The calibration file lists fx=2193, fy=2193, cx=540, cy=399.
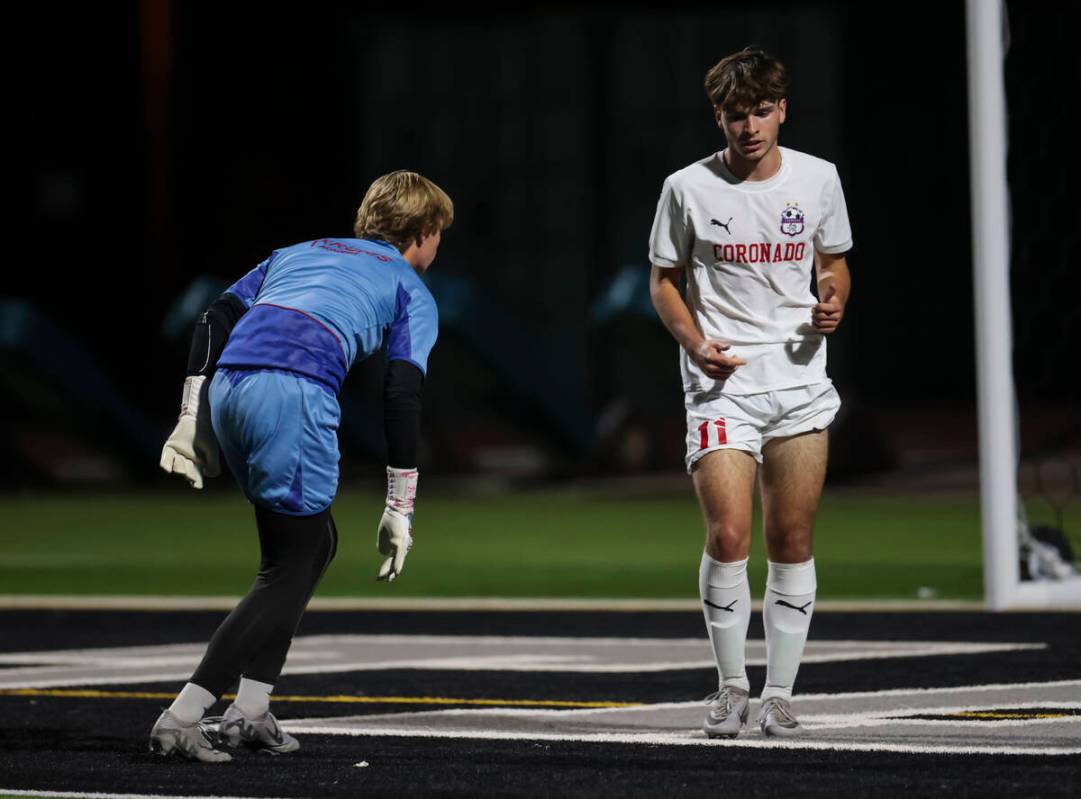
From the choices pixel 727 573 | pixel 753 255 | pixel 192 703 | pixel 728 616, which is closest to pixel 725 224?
pixel 753 255

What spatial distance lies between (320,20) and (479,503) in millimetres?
21837

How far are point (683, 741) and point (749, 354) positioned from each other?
1262 mm

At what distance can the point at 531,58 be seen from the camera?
38219mm

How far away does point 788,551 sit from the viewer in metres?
7.23

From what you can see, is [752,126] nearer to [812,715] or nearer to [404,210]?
[404,210]

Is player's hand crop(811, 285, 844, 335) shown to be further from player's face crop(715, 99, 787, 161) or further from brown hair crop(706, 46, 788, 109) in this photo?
brown hair crop(706, 46, 788, 109)

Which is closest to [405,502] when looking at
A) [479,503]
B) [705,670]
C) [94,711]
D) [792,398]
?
[792,398]

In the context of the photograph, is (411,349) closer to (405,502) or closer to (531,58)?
(405,502)

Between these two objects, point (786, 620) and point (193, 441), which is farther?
point (786, 620)

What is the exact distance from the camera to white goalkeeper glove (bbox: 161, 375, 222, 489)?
661 cm

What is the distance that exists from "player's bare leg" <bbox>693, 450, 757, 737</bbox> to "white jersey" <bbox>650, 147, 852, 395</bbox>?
27 centimetres

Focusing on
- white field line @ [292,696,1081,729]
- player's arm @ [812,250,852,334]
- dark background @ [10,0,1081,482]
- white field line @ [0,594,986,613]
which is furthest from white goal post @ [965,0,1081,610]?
dark background @ [10,0,1081,482]

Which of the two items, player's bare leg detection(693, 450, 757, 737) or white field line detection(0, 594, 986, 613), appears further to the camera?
white field line detection(0, 594, 986, 613)

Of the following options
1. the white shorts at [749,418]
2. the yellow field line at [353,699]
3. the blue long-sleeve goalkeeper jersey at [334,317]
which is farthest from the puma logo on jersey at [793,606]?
the blue long-sleeve goalkeeper jersey at [334,317]
